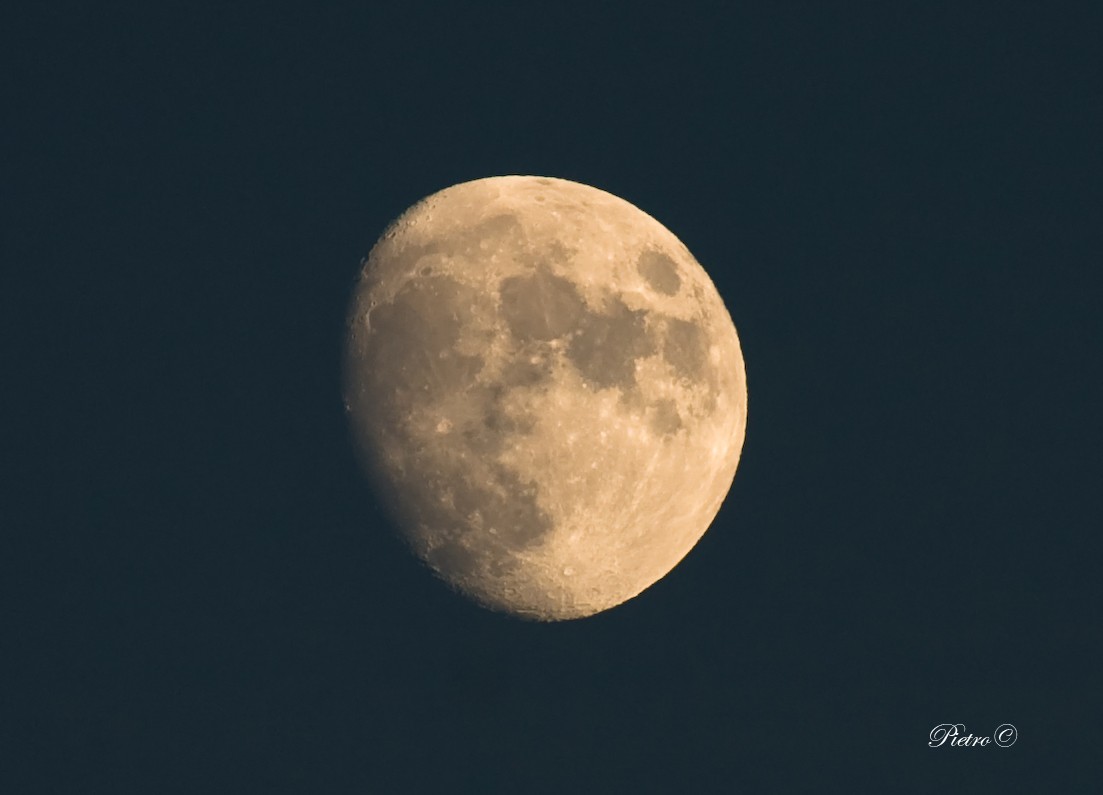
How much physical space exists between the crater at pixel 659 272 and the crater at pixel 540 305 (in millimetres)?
743

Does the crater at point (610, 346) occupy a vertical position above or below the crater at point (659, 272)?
below

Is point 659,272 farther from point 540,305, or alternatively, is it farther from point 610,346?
Result: point 540,305

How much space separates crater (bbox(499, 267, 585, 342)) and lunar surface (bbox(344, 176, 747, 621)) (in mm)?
12

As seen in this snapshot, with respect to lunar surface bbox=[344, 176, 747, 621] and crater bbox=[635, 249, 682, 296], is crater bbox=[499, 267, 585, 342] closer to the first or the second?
lunar surface bbox=[344, 176, 747, 621]

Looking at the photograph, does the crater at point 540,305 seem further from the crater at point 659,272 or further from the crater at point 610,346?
the crater at point 659,272

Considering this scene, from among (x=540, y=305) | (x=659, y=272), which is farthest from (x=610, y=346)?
(x=659, y=272)

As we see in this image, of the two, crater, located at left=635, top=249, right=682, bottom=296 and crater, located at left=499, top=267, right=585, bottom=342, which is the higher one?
crater, located at left=635, top=249, right=682, bottom=296

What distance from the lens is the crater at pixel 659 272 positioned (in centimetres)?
742

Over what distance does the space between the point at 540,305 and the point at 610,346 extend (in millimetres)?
615

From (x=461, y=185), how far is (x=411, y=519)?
2.92 metres

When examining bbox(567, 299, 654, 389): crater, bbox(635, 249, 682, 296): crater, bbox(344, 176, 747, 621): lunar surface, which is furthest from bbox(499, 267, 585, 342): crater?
bbox(635, 249, 682, 296): crater

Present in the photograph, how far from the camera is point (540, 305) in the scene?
6.91 metres

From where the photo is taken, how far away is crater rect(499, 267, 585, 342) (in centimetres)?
684

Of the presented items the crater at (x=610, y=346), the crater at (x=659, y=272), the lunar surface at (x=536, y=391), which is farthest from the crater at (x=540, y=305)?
the crater at (x=659, y=272)
